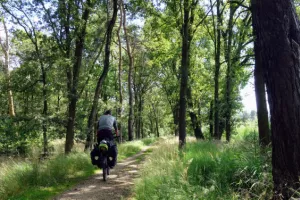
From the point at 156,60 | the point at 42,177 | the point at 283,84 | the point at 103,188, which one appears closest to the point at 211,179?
the point at 283,84

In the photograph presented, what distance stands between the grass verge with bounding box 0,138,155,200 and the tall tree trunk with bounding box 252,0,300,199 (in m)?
5.24

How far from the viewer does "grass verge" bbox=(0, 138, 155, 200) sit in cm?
639

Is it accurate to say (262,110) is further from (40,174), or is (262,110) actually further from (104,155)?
(40,174)

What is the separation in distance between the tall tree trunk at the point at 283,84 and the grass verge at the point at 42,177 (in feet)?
17.2

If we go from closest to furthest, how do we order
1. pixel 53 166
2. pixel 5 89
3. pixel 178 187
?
pixel 178 187 → pixel 53 166 → pixel 5 89

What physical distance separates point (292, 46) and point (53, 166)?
716 centimetres

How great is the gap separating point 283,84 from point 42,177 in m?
6.58

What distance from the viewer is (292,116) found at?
352cm

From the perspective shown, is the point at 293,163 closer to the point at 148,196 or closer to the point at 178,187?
the point at 178,187

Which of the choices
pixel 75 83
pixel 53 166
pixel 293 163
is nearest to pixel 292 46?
pixel 293 163

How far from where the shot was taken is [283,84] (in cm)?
357

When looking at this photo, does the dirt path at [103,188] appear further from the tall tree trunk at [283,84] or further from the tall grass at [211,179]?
the tall tree trunk at [283,84]

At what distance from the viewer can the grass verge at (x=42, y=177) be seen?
6.39 m

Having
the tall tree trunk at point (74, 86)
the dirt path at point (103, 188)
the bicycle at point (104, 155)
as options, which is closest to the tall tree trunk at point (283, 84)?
the dirt path at point (103, 188)
